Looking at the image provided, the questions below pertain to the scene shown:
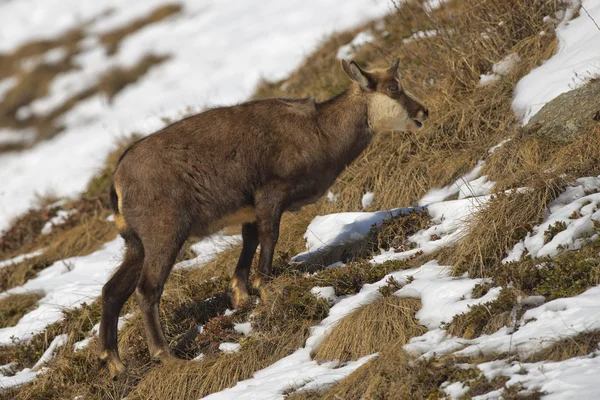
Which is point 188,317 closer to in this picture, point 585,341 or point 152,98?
point 585,341

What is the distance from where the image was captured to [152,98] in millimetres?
20328

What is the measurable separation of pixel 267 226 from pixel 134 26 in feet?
72.9

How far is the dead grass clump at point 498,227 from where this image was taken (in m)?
5.97

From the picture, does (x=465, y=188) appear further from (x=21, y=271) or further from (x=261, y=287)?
(x=21, y=271)

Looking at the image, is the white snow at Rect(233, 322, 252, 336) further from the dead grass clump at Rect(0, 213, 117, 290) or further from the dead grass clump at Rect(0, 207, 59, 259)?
the dead grass clump at Rect(0, 207, 59, 259)

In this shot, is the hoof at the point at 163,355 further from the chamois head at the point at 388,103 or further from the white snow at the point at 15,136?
the white snow at the point at 15,136

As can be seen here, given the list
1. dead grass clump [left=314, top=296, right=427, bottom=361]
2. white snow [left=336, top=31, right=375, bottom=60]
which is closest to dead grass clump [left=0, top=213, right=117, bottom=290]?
white snow [left=336, top=31, right=375, bottom=60]

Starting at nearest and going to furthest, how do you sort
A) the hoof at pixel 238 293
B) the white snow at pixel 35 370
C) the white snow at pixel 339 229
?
the hoof at pixel 238 293, the white snow at pixel 35 370, the white snow at pixel 339 229

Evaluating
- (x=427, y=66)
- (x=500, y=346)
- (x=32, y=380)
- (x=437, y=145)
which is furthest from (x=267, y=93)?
(x=500, y=346)

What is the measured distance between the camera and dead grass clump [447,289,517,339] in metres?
5.08

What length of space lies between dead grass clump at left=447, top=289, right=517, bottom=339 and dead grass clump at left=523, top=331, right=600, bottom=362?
573 mm

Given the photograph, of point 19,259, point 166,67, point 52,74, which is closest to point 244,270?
point 19,259

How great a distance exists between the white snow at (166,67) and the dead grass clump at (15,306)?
4429mm

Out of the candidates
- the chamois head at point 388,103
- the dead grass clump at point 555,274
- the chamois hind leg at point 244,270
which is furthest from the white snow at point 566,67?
the chamois hind leg at point 244,270
